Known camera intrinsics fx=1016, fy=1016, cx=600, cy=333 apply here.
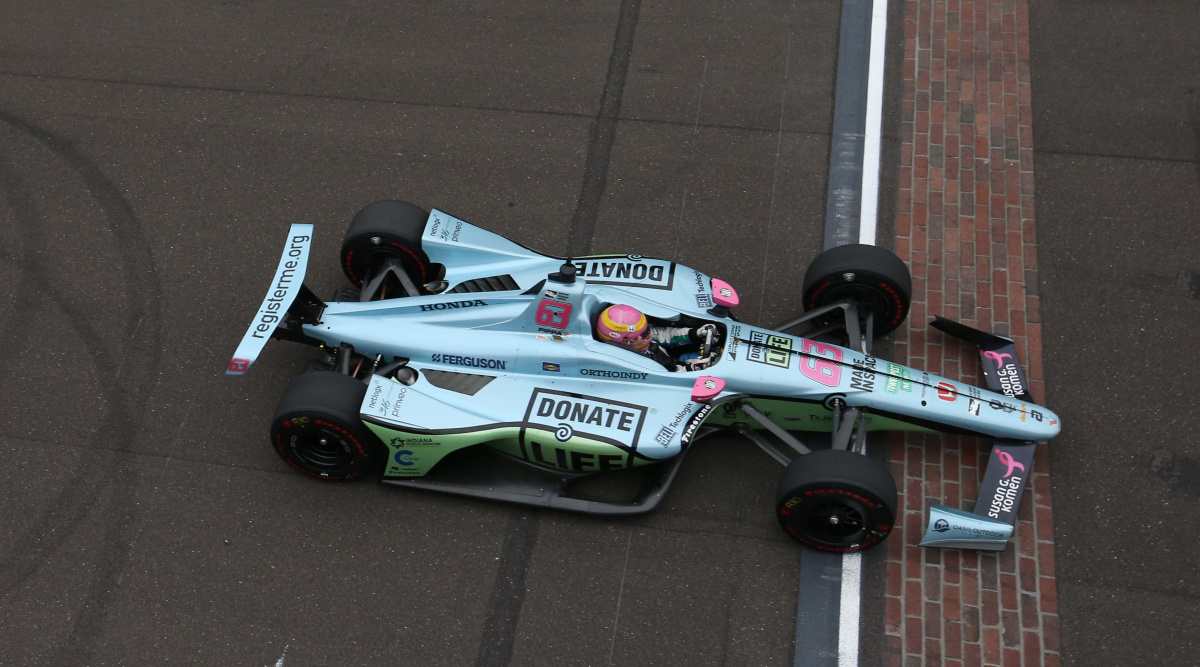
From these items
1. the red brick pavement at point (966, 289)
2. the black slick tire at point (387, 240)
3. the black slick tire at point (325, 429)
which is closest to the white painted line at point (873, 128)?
the red brick pavement at point (966, 289)

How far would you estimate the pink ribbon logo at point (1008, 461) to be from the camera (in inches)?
276

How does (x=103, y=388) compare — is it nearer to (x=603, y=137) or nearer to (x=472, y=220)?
(x=472, y=220)

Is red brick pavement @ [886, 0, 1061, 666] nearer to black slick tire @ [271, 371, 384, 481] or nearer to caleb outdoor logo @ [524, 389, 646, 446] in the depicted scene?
caleb outdoor logo @ [524, 389, 646, 446]

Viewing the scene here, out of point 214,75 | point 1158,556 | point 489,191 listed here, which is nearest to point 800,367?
point 1158,556

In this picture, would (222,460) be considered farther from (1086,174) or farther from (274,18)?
(1086,174)

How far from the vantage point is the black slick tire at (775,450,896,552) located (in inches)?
250

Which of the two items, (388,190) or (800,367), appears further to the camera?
(388,190)

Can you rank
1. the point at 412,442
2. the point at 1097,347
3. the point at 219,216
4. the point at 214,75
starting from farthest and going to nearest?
the point at 214,75 < the point at 219,216 < the point at 1097,347 < the point at 412,442

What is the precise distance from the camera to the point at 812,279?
7.72 m

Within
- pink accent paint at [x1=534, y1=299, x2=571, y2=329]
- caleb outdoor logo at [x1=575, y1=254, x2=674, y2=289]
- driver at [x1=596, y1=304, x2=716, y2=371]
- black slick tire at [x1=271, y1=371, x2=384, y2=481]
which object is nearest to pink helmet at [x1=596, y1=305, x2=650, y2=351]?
driver at [x1=596, y1=304, x2=716, y2=371]

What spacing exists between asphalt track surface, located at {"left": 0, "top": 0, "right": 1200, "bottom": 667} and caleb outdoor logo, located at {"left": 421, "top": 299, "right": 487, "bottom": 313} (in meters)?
1.37

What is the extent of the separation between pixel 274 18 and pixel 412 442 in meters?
6.12

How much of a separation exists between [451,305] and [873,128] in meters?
4.81

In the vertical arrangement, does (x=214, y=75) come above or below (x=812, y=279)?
above
